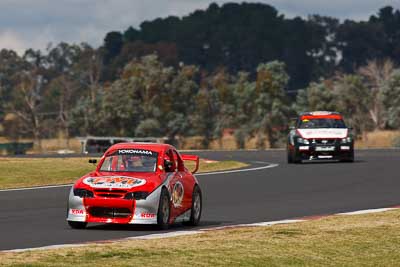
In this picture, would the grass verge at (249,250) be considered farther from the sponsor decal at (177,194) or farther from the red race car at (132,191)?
the sponsor decal at (177,194)

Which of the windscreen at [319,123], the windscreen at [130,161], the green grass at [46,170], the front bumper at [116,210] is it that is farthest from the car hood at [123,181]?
the windscreen at [319,123]

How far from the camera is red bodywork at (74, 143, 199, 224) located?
16406 millimetres

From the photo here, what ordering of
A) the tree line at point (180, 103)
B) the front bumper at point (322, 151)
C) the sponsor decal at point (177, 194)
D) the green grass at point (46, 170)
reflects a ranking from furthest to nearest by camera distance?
the tree line at point (180, 103), the front bumper at point (322, 151), the green grass at point (46, 170), the sponsor decal at point (177, 194)

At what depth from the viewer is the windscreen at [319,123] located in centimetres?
3981

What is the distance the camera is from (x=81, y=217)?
16484 mm

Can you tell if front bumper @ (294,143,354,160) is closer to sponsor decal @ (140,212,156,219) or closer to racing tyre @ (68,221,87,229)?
racing tyre @ (68,221,87,229)

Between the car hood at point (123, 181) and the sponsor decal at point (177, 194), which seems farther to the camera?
the sponsor decal at point (177, 194)

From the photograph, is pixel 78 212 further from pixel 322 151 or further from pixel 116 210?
pixel 322 151

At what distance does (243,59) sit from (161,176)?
16146 cm

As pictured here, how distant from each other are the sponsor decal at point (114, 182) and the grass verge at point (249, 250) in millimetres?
1511

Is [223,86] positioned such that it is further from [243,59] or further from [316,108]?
[243,59]

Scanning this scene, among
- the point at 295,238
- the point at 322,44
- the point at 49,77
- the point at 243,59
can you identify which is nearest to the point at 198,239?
the point at 295,238

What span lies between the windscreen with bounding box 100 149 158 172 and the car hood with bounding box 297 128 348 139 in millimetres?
22087

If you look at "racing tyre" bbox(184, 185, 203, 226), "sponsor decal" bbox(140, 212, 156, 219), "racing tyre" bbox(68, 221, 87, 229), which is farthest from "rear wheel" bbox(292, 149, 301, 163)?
"sponsor decal" bbox(140, 212, 156, 219)
